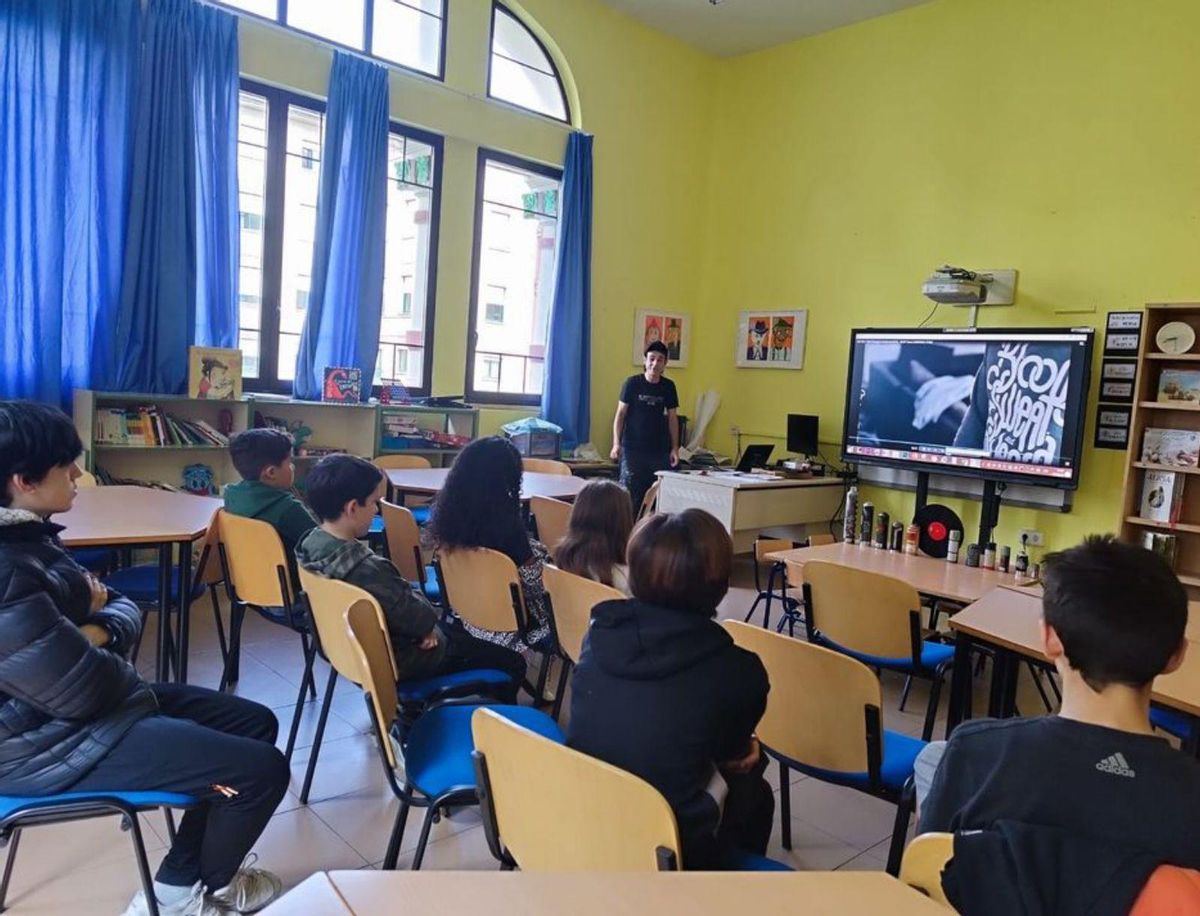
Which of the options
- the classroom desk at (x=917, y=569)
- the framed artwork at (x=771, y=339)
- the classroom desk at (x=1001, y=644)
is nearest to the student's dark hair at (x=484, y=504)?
the classroom desk at (x=917, y=569)

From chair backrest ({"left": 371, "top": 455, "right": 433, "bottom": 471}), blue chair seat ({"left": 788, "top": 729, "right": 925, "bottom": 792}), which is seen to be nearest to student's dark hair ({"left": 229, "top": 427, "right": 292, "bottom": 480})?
chair backrest ({"left": 371, "top": 455, "right": 433, "bottom": 471})

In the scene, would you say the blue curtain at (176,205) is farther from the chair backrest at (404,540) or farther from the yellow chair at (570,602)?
the yellow chair at (570,602)

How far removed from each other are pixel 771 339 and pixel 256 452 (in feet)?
15.7

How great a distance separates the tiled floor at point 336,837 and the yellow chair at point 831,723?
1.55ft

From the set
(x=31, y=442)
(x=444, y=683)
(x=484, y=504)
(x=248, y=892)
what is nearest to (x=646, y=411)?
(x=484, y=504)

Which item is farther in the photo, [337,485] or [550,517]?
[550,517]

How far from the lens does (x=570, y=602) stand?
95.7 inches

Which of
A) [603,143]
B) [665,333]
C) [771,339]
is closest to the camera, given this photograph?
[603,143]

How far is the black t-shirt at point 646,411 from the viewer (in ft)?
19.4

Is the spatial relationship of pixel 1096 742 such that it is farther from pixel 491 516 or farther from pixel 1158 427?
pixel 1158 427

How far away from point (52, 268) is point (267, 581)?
2618 mm

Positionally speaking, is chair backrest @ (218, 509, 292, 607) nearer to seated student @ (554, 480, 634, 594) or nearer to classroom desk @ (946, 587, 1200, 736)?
seated student @ (554, 480, 634, 594)

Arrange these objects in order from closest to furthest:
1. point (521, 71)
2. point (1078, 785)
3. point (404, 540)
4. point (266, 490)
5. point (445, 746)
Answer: point (1078, 785) < point (445, 746) < point (266, 490) < point (404, 540) < point (521, 71)

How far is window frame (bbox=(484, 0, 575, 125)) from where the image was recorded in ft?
19.6
